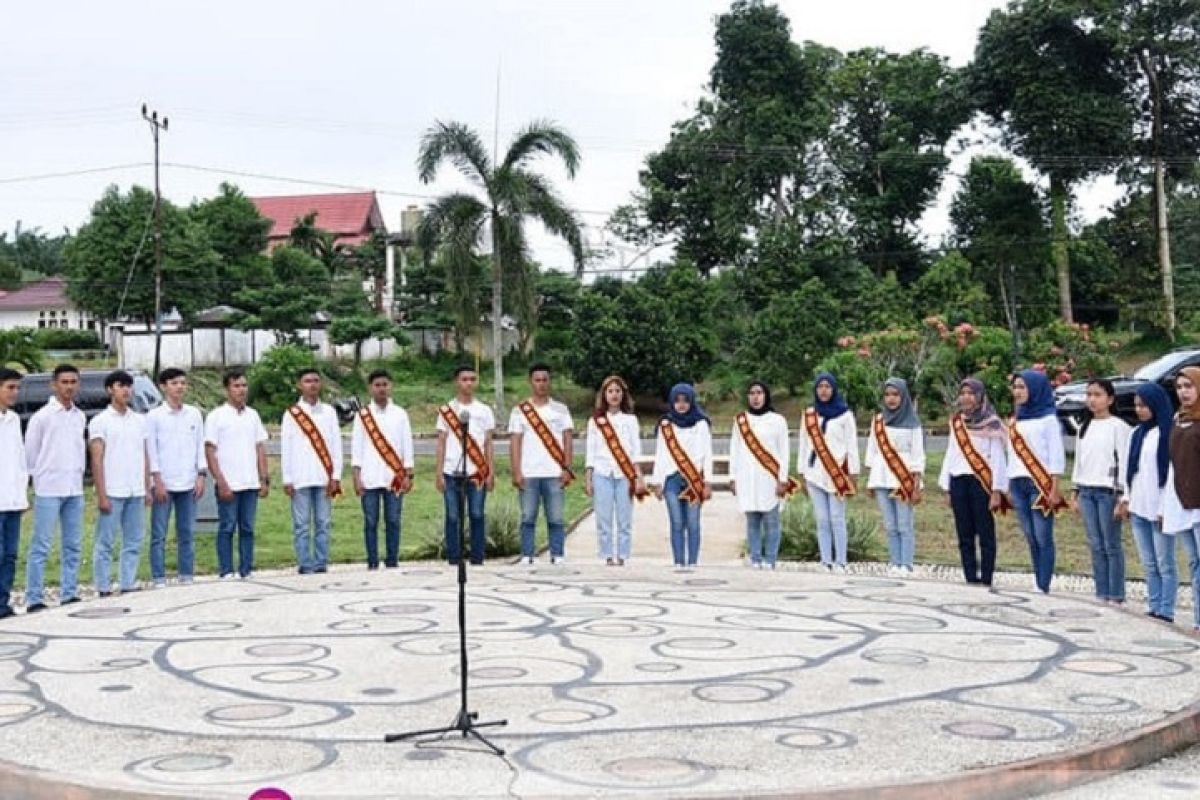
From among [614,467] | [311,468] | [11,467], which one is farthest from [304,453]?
[614,467]

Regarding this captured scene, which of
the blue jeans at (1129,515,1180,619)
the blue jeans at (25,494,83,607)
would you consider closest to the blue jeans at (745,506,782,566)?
the blue jeans at (1129,515,1180,619)

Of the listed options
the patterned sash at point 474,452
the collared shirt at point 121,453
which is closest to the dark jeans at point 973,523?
the patterned sash at point 474,452

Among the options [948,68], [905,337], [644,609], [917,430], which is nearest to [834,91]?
[948,68]

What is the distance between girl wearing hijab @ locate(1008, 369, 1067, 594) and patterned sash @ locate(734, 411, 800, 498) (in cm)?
183

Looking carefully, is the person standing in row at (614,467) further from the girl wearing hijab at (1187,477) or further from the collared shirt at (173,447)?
the girl wearing hijab at (1187,477)

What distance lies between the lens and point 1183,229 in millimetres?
45906

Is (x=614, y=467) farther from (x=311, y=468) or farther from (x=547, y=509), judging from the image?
(x=311, y=468)

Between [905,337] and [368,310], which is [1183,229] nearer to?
[368,310]

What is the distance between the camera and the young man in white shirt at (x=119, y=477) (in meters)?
9.84

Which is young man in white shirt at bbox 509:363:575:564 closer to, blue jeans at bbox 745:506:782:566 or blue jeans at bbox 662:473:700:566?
blue jeans at bbox 662:473:700:566

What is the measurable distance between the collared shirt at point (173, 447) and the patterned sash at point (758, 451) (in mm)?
4242

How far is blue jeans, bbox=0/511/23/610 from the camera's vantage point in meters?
9.11

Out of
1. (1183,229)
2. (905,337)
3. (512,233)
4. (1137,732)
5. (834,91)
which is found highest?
(834,91)

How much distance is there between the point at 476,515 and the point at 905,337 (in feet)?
34.2
